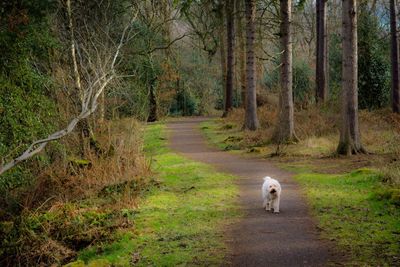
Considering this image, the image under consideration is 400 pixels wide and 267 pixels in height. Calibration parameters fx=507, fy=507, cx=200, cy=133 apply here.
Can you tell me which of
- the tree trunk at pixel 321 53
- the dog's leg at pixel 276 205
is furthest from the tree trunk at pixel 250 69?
the dog's leg at pixel 276 205

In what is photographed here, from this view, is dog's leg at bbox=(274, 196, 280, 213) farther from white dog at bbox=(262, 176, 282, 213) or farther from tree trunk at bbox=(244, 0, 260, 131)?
tree trunk at bbox=(244, 0, 260, 131)

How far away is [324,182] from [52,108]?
27.9 feet

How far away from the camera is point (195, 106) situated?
44.4 metres

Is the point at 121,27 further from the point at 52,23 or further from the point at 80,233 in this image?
the point at 80,233

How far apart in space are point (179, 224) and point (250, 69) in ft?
49.6

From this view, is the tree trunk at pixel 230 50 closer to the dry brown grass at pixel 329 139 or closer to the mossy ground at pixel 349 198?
the dry brown grass at pixel 329 139

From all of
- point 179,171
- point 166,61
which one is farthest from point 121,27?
point 179,171

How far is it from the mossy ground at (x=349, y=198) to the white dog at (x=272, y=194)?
0.79 m

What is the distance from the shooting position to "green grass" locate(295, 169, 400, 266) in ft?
24.7

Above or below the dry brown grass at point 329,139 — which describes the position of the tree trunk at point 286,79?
above

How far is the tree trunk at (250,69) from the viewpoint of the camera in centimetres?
2311

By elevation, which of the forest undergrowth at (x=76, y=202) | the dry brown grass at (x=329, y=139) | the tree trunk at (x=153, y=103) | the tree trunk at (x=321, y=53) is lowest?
the forest undergrowth at (x=76, y=202)

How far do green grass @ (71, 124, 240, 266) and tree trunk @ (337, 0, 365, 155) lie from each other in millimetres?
4462

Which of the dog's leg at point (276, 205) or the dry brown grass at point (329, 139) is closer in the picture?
the dog's leg at point (276, 205)
